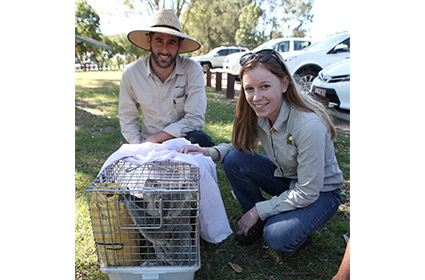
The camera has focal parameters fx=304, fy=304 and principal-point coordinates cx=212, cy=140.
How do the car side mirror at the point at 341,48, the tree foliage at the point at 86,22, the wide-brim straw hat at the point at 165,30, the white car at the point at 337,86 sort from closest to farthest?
the wide-brim straw hat at the point at 165,30 → the white car at the point at 337,86 → the car side mirror at the point at 341,48 → the tree foliage at the point at 86,22

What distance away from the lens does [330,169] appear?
184 centimetres

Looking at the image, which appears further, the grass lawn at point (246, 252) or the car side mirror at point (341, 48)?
the car side mirror at point (341, 48)

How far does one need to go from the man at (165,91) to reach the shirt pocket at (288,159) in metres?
0.92

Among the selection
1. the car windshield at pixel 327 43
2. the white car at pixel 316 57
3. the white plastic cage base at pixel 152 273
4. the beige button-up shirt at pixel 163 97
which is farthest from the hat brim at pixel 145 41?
the car windshield at pixel 327 43

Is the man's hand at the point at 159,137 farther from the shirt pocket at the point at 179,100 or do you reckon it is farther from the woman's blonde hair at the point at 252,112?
the woman's blonde hair at the point at 252,112

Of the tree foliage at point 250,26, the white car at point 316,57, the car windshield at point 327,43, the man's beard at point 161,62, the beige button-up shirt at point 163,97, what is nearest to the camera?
the man's beard at point 161,62

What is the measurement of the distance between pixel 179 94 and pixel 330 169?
1421mm

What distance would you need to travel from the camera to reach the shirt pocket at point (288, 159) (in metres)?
1.82

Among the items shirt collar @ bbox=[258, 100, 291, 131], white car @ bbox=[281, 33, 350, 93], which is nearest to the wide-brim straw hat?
shirt collar @ bbox=[258, 100, 291, 131]

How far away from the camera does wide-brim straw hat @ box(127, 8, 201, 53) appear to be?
2377 millimetres

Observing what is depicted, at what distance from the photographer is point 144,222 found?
158cm

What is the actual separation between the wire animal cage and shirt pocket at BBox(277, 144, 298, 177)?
0.58m

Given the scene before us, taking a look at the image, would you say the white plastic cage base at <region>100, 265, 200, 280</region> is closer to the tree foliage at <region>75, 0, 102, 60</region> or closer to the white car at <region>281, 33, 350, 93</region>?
the white car at <region>281, 33, 350, 93</region>

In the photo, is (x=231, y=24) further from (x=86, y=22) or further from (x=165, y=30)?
(x=165, y=30)
